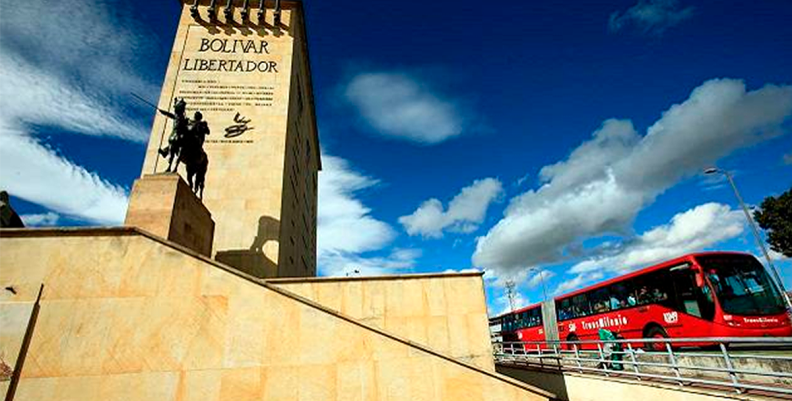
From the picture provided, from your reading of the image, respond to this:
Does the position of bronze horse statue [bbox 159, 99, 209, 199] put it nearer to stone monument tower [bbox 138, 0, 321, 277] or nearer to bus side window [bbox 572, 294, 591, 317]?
stone monument tower [bbox 138, 0, 321, 277]

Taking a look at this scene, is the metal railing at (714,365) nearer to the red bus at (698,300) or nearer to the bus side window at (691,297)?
the red bus at (698,300)

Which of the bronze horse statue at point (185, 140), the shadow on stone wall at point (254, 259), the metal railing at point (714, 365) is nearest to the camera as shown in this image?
the metal railing at point (714, 365)

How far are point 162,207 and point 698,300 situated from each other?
1657 centimetres

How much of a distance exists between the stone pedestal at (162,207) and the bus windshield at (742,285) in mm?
16459

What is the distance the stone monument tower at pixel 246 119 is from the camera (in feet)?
41.3

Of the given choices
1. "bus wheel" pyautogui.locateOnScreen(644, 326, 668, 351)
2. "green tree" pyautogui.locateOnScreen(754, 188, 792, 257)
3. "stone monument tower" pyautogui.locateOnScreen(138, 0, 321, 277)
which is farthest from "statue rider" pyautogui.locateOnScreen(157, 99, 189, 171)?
"green tree" pyautogui.locateOnScreen(754, 188, 792, 257)

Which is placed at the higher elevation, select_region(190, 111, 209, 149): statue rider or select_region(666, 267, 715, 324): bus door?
select_region(190, 111, 209, 149): statue rider

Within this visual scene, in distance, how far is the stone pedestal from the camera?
25.1 feet

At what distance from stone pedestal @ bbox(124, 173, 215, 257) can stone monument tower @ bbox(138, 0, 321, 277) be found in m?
3.85

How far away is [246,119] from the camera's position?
47.3 ft

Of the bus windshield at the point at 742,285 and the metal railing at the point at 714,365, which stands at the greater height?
the bus windshield at the point at 742,285

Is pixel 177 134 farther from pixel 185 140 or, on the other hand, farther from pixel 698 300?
pixel 698 300

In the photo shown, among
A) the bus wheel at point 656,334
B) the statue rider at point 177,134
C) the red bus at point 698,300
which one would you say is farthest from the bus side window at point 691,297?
the statue rider at point 177,134

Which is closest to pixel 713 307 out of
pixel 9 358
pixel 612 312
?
pixel 612 312
